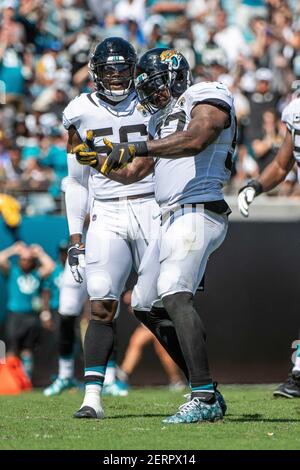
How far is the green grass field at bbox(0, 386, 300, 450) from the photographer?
16.0 ft

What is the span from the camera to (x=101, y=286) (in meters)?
6.07

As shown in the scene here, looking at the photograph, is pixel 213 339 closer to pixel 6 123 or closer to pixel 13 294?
pixel 13 294

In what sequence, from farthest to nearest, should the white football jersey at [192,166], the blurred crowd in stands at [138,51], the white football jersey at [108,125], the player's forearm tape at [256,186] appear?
the blurred crowd in stands at [138,51] → the player's forearm tape at [256,186] → the white football jersey at [108,125] → the white football jersey at [192,166]

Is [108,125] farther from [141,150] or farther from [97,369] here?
[97,369]

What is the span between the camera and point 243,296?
36.8 ft

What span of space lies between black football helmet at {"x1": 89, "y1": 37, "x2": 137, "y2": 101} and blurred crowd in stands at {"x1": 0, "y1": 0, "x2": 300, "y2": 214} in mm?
5115

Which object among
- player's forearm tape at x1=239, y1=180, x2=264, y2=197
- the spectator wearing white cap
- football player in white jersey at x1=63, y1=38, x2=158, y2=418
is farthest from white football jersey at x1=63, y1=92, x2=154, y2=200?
the spectator wearing white cap

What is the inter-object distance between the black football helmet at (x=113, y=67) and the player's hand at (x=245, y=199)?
987mm

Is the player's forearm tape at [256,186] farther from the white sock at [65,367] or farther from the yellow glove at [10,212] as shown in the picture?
the yellow glove at [10,212]

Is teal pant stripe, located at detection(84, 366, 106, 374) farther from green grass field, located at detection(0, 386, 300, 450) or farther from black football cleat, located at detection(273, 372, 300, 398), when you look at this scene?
black football cleat, located at detection(273, 372, 300, 398)

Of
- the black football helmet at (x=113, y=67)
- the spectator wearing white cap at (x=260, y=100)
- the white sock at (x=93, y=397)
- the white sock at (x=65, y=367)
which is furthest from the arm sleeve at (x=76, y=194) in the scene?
the spectator wearing white cap at (x=260, y=100)

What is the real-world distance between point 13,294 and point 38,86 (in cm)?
405

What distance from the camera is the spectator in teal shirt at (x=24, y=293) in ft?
36.2

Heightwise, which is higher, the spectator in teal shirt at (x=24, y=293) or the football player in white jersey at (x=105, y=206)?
the football player in white jersey at (x=105, y=206)
